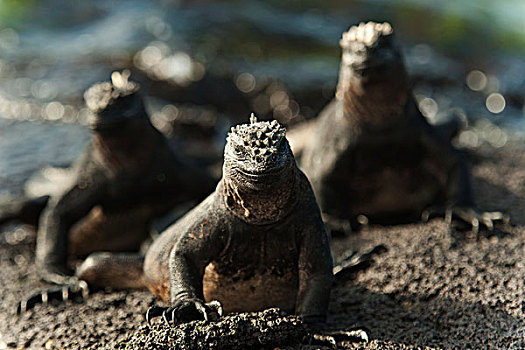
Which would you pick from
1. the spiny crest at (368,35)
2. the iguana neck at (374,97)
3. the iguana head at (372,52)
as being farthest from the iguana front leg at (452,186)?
the spiny crest at (368,35)

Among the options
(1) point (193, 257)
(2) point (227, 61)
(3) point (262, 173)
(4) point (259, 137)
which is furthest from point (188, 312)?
(2) point (227, 61)

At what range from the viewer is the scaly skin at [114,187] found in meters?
5.21

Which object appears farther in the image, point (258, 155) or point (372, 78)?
point (372, 78)

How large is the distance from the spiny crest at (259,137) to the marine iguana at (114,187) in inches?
78.2

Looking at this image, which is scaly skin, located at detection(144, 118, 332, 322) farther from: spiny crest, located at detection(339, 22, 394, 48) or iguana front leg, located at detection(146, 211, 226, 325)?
spiny crest, located at detection(339, 22, 394, 48)

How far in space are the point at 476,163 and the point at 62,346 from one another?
474 centimetres

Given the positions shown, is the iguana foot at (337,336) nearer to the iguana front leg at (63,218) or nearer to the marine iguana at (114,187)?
the marine iguana at (114,187)

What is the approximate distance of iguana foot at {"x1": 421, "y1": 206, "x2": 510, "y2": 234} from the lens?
5.11m

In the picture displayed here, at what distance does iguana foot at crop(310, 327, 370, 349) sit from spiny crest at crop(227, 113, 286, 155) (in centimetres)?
102

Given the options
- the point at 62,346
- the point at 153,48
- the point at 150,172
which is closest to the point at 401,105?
the point at 150,172

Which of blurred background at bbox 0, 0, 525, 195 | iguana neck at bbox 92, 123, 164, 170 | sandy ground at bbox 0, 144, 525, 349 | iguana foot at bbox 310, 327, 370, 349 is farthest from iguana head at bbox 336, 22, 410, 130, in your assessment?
blurred background at bbox 0, 0, 525, 195

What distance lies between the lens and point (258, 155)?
3.28 meters

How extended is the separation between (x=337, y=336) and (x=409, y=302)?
0.84 m

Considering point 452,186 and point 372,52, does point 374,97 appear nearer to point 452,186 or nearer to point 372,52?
point 372,52
